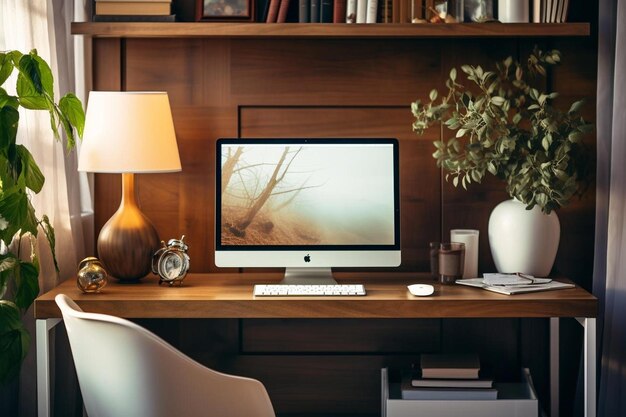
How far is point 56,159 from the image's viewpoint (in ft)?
9.12

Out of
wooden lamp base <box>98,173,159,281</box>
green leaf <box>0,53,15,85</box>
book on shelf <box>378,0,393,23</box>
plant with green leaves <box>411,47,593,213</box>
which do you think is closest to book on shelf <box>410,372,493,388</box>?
plant with green leaves <box>411,47,593,213</box>

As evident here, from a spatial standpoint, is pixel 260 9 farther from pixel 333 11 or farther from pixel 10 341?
pixel 10 341

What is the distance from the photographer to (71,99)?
2.55m

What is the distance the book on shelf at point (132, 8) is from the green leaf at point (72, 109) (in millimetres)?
511

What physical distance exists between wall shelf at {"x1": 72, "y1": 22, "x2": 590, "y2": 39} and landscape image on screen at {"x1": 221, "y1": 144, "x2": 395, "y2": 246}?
39 cm

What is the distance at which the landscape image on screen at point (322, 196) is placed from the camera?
2.84m

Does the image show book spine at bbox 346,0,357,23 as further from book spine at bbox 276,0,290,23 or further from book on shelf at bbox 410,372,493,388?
book on shelf at bbox 410,372,493,388

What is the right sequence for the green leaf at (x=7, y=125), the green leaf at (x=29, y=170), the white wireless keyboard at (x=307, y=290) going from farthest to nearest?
the white wireless keyboard at (x=307, y=290), the green leaf at (x=29, y=170), the green leaf at (x=7, y=125)

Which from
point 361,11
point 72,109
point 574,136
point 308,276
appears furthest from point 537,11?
point 72,109

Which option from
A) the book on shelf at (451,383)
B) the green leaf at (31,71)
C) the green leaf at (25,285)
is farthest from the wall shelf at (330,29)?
the book on shelf at (451,383)

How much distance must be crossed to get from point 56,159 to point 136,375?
1.02m

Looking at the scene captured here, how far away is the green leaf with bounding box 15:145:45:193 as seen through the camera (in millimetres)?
2283

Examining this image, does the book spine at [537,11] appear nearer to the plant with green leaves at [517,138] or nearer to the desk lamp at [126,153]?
the plant with green leaves at [517,138]

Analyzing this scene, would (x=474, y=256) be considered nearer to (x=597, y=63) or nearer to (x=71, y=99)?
(x=597, y=63)
